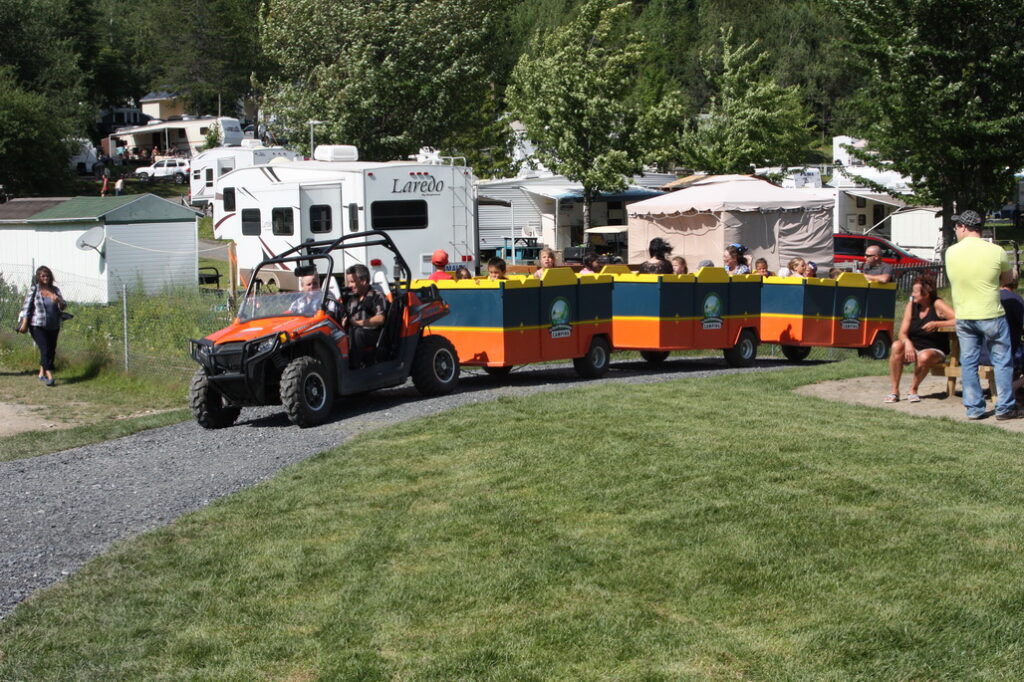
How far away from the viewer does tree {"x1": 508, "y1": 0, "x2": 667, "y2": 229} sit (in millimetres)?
40656

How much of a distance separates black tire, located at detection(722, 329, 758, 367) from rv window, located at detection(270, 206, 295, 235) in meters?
9.34

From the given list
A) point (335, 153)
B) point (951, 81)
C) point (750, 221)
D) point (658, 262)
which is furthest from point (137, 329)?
point (951, 81)

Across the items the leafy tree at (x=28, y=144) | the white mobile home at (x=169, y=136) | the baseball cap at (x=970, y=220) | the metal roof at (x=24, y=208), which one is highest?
the white mobile home at (x=169, y=136)

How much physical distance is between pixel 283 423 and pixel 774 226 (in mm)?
18466

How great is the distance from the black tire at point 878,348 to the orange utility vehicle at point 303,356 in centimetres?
817

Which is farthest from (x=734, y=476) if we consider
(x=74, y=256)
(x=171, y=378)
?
(x=74, y=256)

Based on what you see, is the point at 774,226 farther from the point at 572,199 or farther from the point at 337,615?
the point at 337,615

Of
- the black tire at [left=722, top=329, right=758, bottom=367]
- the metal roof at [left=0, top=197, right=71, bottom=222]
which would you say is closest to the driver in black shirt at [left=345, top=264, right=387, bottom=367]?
the black tire at [left=722, top=329, right=758, bottom=367]

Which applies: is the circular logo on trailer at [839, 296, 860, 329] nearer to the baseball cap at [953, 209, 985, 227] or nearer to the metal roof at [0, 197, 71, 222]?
the baseball cap at [953, 209, 985, 227]

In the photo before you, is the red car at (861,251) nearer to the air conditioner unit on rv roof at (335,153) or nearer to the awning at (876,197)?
the awning at (876,197)

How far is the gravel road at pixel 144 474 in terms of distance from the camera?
773 cm

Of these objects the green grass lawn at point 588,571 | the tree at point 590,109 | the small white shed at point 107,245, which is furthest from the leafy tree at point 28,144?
the green grass lawn at point 588,571

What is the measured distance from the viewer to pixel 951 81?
29.3 m

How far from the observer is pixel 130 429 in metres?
13.2
